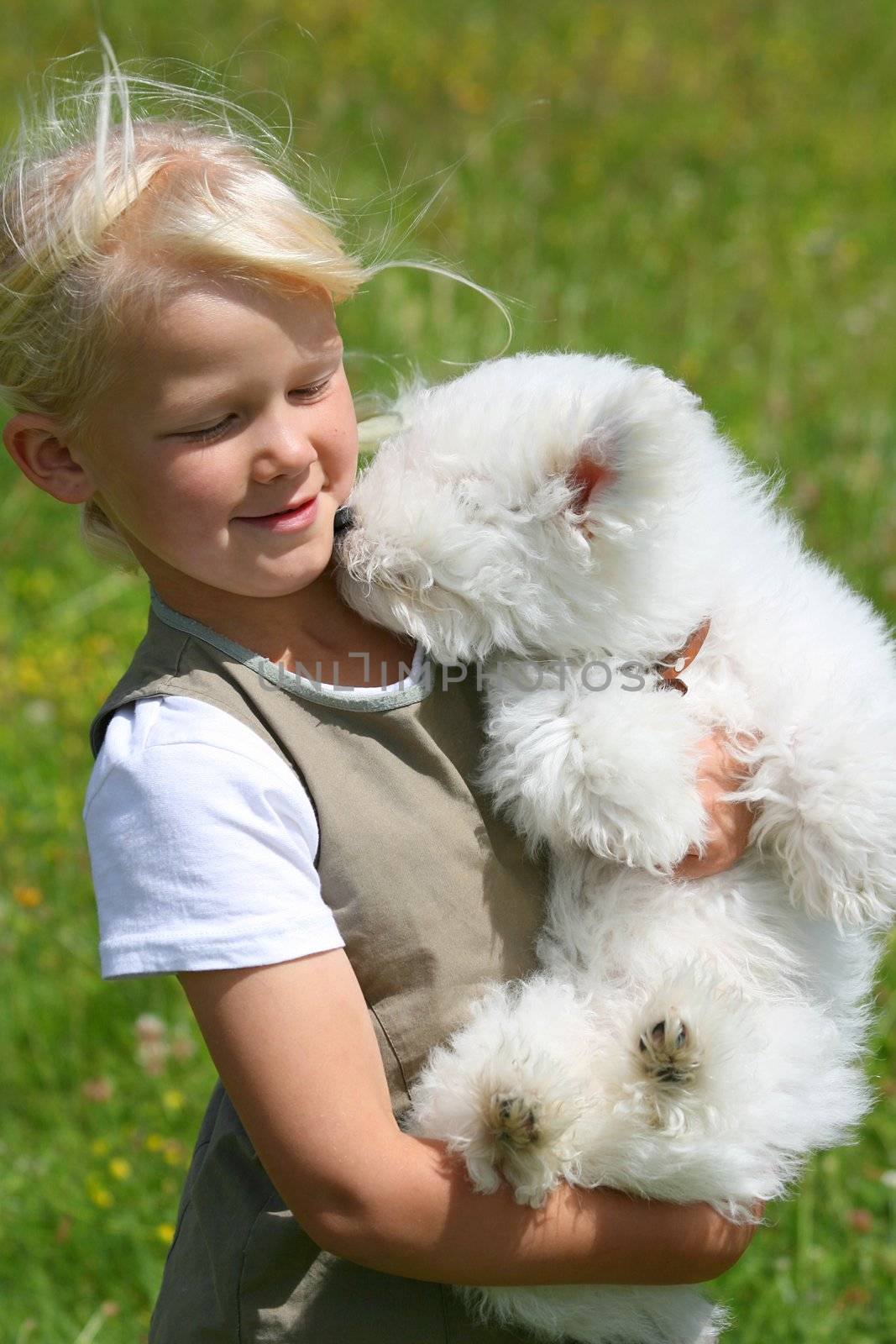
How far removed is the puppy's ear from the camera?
4.44ft

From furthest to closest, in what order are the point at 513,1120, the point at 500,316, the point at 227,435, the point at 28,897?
the point at 500,316 → the point at 28,897 → the point at 227,435 → the point at 513,1120

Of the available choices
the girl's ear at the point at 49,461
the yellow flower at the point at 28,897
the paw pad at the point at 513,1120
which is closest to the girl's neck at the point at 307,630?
the girl's ear at the point at 49,461

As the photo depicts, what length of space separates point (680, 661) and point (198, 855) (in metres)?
0.57

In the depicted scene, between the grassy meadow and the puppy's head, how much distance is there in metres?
0.41

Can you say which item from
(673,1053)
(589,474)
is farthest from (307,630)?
(673,1053)

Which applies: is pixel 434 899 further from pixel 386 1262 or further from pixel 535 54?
pixel 535 54

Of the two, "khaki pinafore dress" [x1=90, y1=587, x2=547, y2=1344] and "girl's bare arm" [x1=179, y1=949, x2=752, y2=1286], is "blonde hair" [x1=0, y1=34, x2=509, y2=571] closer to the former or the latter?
"khaki pinafore dress" [x1=90, y1=587, x2=547, y2=1344]

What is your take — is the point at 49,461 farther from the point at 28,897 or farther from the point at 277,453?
the point at 28,897

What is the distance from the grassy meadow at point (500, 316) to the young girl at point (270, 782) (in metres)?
0.37

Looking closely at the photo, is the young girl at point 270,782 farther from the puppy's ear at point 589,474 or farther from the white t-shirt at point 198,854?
the puppy's ear at point 589,474

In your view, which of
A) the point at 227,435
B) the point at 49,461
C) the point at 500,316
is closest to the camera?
the point at 227,435

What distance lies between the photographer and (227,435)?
4.48 feet

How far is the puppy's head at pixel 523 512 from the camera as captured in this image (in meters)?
1.36

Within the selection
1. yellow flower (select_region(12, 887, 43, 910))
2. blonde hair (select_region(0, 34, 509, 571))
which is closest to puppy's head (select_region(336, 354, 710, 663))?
blonde hair (select_region(0, 34, 509, 571))
